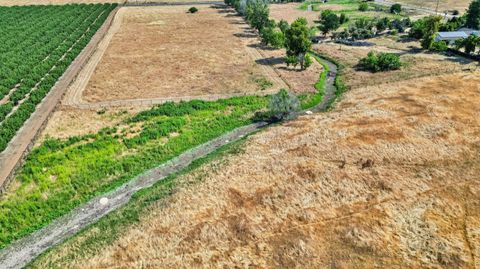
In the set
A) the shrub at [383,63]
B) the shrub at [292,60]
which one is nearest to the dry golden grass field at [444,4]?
the shrub at [383,63]

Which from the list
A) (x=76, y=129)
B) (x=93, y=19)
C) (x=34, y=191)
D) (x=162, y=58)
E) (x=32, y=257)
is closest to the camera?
(x=32, y=257)

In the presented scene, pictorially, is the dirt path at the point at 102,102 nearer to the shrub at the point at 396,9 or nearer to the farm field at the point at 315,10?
the farm field at the point at 315,10

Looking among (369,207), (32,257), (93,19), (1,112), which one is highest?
(93,19)

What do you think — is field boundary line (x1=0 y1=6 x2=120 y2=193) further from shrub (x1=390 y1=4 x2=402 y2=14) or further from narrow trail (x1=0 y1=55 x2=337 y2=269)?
shrub (x1=390 y1=4 x2=402 y2=14)

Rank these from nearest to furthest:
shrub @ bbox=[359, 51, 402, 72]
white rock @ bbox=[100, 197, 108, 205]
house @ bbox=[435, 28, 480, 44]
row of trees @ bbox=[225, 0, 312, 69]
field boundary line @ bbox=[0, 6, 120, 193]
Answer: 1. white rock @ bbox=[100, 197, 108, 205]
2. field boundary line @ bbox=[0, 6, 120, 193]
3. shrub @ bbox=[359, 51, 402, 72]
4. row of trees @ bbox=[225, 0, 312, 69]
5. house @ bbox=[435, 28, 480, 44]

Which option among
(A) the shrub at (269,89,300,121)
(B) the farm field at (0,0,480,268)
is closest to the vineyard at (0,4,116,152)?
(B) the farm field at (0,0,480,268)

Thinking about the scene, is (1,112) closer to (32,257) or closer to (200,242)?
(32,257)

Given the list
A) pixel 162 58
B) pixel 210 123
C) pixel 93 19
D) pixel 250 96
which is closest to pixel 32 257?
pixel 210 123
